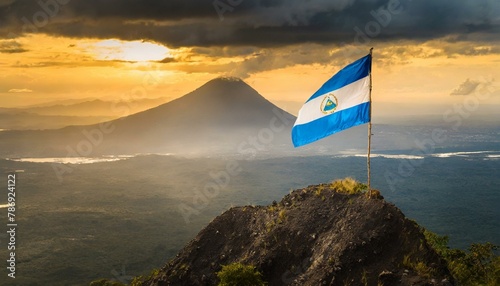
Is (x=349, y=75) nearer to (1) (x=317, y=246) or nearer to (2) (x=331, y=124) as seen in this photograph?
(2) (x=331, y=124)

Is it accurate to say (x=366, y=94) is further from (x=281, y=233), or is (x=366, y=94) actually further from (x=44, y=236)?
(x=44, y=236)

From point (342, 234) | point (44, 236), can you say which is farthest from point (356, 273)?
point (44, 236)

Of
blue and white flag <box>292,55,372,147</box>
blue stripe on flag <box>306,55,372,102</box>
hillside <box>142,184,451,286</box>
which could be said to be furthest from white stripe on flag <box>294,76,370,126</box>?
hillside <box>142,184,451,286</box>

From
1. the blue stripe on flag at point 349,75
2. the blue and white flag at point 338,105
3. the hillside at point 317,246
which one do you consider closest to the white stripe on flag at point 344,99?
the blue and white flag at point 338,105

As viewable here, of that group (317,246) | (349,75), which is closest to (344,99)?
(349,75)

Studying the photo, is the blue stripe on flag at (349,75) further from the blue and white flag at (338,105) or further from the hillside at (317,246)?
the hillside at (317,246)

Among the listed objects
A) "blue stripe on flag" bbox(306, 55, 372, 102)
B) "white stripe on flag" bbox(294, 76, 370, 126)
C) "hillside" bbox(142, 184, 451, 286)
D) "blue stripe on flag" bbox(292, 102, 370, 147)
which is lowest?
"hillside" bbox(142, 184, 451, 286)

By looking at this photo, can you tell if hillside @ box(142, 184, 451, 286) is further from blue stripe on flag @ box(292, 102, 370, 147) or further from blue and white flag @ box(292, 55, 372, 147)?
blue and white flag @ box(292, 55, 372, 147)
